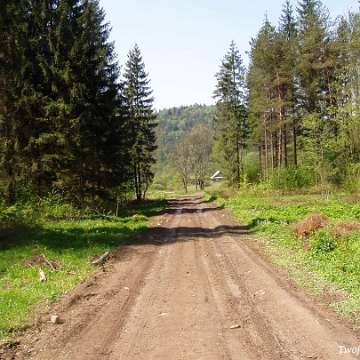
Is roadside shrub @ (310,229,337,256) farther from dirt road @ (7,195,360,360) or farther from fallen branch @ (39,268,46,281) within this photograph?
fallen branch @ (39,268,46,281)

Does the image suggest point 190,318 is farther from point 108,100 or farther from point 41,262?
point 108,100

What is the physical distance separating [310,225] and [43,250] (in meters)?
9.08

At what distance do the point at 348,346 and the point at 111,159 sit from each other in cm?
1920

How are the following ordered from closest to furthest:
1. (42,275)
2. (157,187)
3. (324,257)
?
1. (42,275)
2. (324,257)
3. (157,187)

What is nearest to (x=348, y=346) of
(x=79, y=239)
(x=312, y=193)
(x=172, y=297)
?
(x=172, y=297)

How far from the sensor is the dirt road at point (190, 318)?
14.4ft

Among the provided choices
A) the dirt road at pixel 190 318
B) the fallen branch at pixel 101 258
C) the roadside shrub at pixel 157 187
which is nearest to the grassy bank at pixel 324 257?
the dirt road at pixel 190 318

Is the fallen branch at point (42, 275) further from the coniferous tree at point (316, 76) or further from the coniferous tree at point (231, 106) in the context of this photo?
the coniferous tree at point (231, 106)

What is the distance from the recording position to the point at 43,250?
10.6 metres

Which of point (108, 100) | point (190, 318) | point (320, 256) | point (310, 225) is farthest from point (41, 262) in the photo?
point (108, 100)

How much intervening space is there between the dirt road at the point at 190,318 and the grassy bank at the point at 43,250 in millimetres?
561

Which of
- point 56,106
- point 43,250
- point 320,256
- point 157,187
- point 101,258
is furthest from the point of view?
point 157,187

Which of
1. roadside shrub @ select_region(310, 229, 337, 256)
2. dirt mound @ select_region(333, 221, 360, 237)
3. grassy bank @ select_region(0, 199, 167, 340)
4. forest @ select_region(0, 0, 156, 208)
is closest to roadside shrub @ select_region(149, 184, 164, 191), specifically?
forest @ select_region(0, 0, 156, 208)

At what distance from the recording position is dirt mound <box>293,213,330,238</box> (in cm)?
1127
